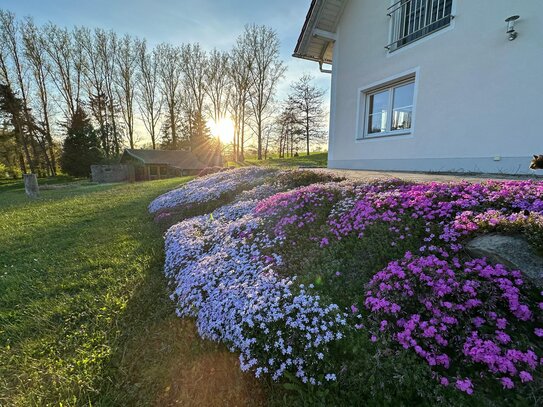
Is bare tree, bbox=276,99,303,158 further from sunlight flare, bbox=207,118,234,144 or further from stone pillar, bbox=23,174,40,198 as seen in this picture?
stone pillar, bbox=23,174,40,198

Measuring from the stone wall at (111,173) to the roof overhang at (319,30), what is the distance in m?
23.7

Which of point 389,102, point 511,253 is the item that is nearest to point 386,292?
point 511,253

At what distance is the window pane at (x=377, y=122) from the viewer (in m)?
7.85

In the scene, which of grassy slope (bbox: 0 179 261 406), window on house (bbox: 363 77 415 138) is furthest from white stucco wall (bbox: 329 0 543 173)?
grassy slope (bbox: 0 179 261 406)

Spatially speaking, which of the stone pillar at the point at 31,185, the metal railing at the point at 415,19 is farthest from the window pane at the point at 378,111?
the stone pillar at the point at 31,185

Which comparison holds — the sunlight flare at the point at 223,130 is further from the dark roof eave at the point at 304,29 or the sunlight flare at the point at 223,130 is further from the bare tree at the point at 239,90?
the dark roof eave at the point at 304,29

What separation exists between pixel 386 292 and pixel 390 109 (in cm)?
707

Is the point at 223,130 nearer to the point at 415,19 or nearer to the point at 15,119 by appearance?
the point at 15,119

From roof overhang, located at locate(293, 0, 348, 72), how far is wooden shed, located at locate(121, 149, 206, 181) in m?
22.8

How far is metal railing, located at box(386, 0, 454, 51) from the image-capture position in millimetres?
6238

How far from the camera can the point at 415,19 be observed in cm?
687

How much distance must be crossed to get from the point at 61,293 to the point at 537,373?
4377 mm

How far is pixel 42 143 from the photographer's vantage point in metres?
30.0

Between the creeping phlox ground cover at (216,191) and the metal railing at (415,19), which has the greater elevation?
the metal railing at (415,19)
